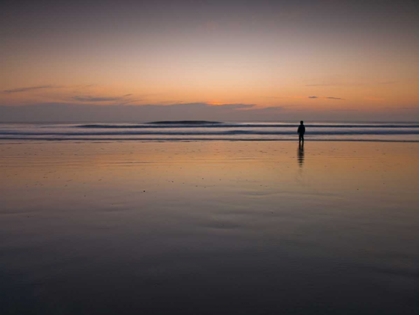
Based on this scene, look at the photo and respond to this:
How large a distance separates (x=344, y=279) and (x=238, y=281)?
128cm

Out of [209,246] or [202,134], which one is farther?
[202,134]

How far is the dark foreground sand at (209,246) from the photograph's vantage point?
407 centimetres

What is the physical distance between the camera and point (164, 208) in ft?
26.7

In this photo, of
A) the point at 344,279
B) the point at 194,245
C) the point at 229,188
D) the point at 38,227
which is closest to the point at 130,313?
the point at 194,245

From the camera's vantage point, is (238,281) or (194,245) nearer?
(238,281)

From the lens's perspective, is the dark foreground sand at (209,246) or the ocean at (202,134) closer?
the dark foreground sand at (209,246)

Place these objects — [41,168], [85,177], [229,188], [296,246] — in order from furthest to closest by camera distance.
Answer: [41,168], [85,177], [229,188], [296,246]

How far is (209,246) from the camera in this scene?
5699mm

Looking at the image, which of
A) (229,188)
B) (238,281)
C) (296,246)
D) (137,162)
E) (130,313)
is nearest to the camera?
(130,313)

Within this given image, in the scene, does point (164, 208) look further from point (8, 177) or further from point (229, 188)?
point (8, 177)

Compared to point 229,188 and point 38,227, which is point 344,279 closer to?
point 38,227

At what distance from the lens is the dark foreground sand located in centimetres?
407

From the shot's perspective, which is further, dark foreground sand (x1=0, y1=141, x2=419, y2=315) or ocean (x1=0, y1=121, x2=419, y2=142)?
ocean (x1=0, y1=121, x2=419, y2=142)

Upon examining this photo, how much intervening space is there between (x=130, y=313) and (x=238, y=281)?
1.34 metres
